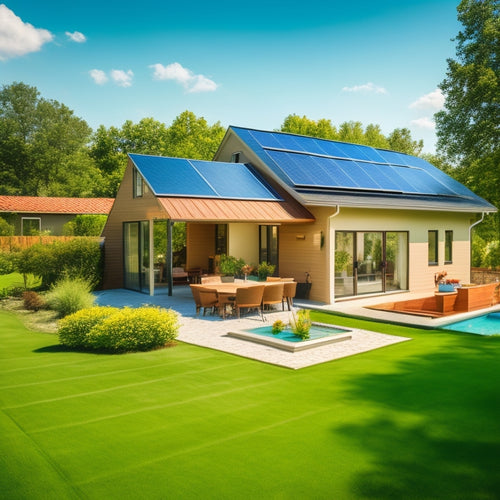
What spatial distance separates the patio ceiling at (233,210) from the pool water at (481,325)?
595 cm

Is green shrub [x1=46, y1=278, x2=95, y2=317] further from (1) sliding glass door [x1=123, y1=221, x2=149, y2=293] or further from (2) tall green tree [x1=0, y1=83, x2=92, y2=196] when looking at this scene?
(2) tall green tree [x1=0, y1=83, x2=92, y2=196]

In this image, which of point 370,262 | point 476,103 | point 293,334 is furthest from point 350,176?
point 476,103

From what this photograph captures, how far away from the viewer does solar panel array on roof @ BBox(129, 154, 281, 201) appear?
54.0 feet

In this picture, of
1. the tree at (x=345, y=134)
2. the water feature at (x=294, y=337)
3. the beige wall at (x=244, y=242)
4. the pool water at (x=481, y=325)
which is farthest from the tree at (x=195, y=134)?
the water feature at (x=294, y=337)

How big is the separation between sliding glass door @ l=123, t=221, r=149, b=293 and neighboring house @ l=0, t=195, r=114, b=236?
1803cm

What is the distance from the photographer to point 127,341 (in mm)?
10133

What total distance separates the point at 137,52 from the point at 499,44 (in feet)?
71.5

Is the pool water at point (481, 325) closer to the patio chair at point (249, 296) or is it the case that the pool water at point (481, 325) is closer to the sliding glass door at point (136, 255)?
the patio chair at point (249, 296)

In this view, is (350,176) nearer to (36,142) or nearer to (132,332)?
(132,332)

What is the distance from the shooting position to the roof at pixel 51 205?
35.6 meters

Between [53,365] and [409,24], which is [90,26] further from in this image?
[53,365]

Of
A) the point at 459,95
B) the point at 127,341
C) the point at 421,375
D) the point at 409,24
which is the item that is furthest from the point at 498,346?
the point at 459,95

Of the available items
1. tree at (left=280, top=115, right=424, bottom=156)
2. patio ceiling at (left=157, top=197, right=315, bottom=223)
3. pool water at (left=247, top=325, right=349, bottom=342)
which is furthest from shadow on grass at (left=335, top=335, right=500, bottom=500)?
tree at (left=280, top=115, right=424, bottom=156)

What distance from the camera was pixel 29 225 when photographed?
3644 cm
